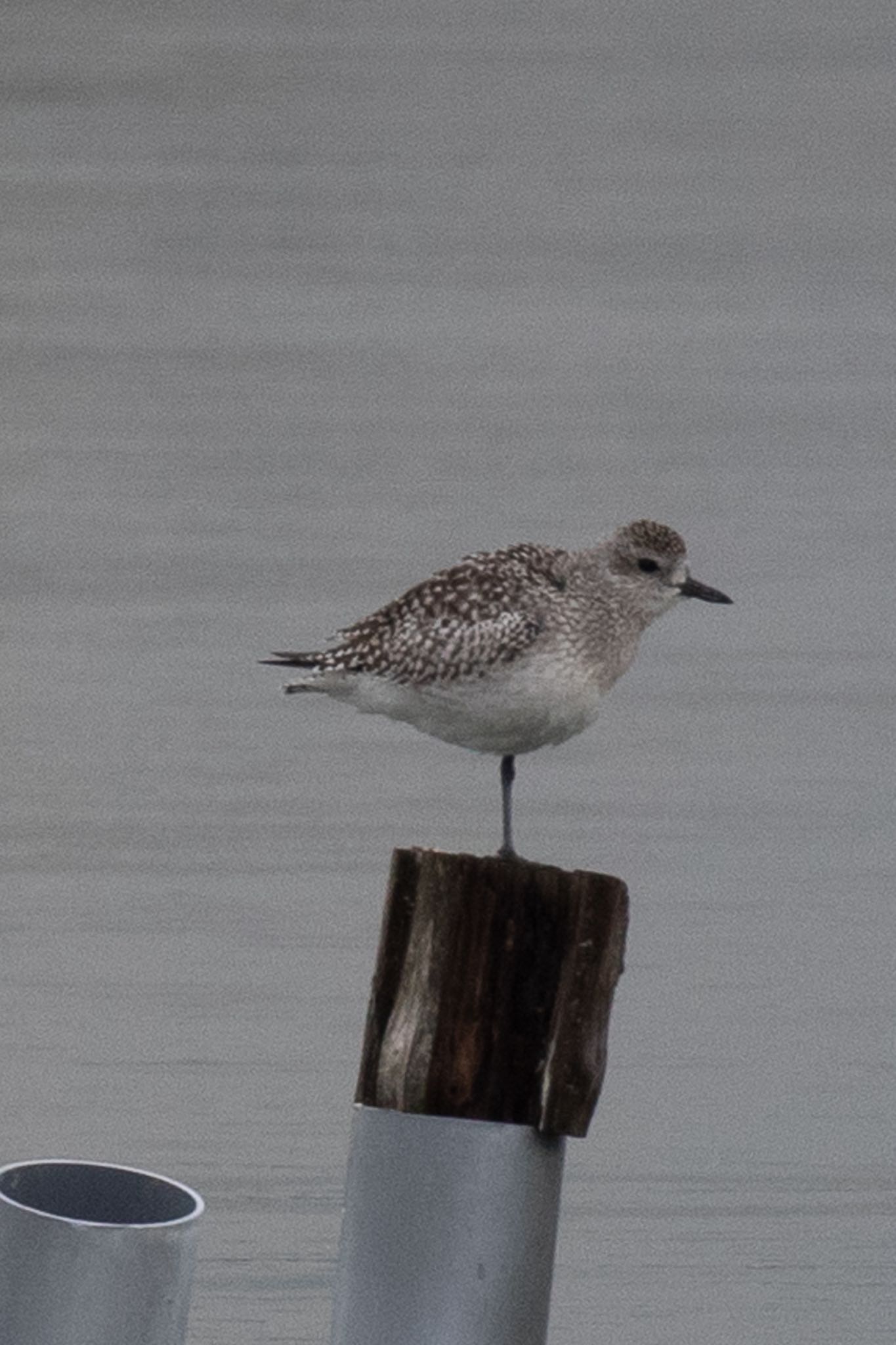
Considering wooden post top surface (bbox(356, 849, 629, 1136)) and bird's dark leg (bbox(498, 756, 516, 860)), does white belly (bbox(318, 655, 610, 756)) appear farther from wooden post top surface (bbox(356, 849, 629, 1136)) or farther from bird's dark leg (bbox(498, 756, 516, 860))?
wooden post top surface (bbox(356, 849, 629, 1136))

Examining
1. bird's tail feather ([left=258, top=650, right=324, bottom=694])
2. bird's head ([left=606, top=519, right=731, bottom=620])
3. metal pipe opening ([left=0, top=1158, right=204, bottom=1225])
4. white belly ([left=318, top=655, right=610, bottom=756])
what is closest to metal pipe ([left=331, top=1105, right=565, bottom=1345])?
metal pipe opening ([left=0, top=1158, right=204, bottom=1225])

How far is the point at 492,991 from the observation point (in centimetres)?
307

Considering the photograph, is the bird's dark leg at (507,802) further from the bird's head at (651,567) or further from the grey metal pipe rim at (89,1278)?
the grey metal pipe rim at (89,1278)

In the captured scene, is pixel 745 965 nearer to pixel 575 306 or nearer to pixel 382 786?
pixel 382 786

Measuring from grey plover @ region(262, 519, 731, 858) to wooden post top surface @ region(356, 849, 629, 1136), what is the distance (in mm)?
751

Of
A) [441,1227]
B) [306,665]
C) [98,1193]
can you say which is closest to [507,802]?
[306,665]

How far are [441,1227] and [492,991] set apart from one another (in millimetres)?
230

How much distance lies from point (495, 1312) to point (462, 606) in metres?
1.19

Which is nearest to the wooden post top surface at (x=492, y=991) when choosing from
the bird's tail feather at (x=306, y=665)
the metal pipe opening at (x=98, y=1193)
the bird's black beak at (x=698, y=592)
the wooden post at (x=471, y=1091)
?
the wooden post at (x=471, y=1091)

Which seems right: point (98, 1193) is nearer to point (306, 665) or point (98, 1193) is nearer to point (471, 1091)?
point (471, 1091)

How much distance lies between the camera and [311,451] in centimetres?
943

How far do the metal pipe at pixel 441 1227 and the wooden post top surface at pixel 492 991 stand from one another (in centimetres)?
4

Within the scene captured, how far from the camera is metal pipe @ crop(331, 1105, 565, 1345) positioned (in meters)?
3.00

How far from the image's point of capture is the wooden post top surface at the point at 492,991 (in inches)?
120
